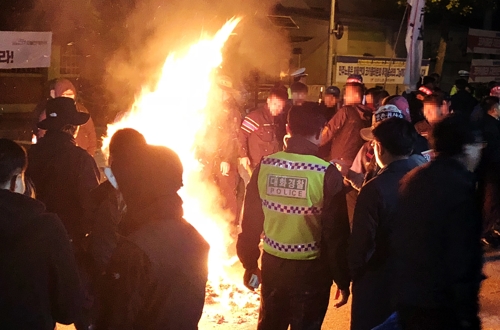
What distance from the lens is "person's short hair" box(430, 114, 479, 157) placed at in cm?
334

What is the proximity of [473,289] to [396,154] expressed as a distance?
105 cm

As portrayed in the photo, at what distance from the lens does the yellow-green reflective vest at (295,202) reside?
399 centimetres

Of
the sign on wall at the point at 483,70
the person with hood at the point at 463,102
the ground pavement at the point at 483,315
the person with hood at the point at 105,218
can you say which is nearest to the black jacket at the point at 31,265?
the person with hood at the point at 105,218

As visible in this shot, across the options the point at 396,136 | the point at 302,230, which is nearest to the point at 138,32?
the point at 302,230

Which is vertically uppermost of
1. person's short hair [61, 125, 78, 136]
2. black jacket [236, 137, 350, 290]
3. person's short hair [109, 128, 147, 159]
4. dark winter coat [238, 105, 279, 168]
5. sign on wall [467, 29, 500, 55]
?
sign on wall [467, 29, 500, 55]

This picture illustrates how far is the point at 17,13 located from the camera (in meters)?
15.2

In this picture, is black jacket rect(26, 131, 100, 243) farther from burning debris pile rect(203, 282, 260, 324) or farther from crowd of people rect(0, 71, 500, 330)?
burning debris pile rect(203, 282, 260, 324)

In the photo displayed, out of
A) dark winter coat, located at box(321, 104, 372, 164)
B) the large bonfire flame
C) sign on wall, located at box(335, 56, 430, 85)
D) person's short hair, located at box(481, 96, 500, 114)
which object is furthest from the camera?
sign on wall, located at box(335, 56, 430, 85)

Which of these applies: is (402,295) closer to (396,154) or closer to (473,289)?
(473,289)

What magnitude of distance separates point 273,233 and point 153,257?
5.33 feet

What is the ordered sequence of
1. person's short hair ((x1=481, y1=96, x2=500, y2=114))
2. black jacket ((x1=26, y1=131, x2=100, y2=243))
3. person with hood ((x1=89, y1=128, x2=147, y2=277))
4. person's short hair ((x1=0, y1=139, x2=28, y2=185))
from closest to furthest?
person's short hair ((x1=0, y1=139, x2=28, y2=185))
person with hood ((x1=89, y1=128, x2=147, y2=277))
black jacket ((x1=26, y1=131, x2=100, y2=243))
person's short hair ((x1=481, y1=96, x2=500, y2=114))

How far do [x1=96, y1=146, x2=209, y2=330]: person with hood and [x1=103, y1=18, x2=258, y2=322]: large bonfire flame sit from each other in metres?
3.04

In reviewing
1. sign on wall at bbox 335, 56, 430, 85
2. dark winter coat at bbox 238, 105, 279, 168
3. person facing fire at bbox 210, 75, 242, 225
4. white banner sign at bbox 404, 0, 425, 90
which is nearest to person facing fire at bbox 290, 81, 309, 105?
dark winter coat at bbox 238, 105, 279, 168

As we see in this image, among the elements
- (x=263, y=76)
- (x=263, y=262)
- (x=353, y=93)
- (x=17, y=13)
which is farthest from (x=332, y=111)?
(x=17, y=13)
